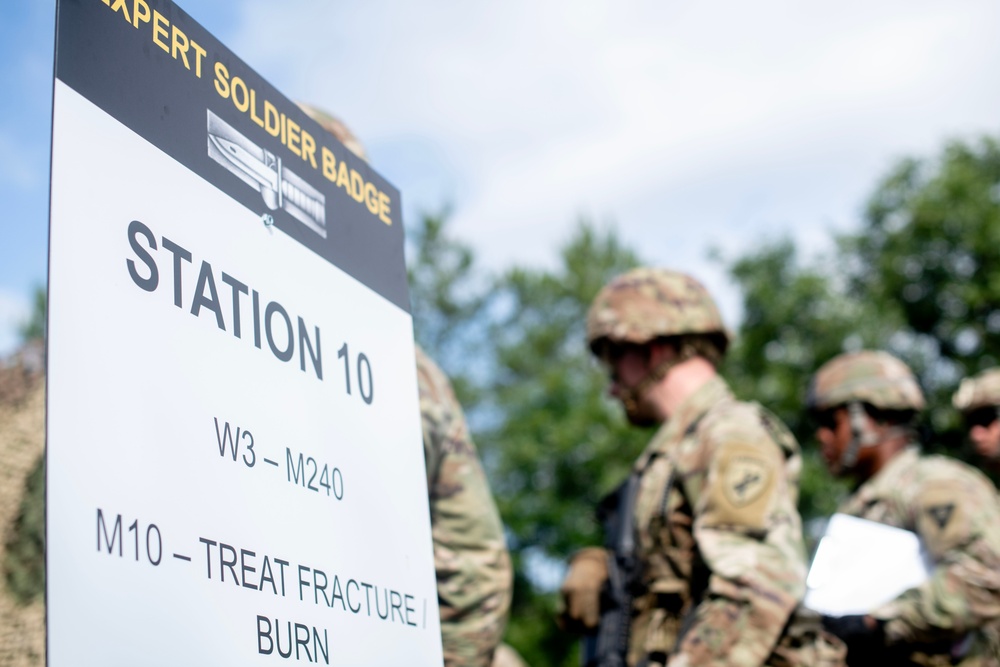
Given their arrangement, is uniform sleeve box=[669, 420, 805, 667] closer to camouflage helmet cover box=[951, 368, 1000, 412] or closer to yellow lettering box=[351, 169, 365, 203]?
yellow lettering box=[351, 169, 365, 203]

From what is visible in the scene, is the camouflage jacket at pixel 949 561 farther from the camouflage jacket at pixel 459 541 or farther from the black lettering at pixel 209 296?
the black lettering at pixel 209 296

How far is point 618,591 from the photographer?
3.82m

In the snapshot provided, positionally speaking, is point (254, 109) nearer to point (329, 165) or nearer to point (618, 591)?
point (329, 165)

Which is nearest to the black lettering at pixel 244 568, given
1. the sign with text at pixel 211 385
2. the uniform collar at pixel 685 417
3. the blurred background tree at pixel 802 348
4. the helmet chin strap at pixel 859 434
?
the sign with text at pixel 211 385

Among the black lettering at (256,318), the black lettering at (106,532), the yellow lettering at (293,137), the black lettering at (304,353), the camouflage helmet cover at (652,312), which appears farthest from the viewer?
the camouflage helmet cover at (652,312)

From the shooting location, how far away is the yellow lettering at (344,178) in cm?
221

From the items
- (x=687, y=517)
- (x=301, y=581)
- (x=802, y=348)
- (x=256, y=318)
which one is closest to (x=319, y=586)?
(x=301, y=581)

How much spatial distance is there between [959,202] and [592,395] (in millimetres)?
9960

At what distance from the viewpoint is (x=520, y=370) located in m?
35.8

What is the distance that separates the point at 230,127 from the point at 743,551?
2.09m

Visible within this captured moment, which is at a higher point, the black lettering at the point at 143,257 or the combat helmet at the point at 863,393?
the combat helmet at the point at 863,393

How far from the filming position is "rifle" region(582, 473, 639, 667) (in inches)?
148

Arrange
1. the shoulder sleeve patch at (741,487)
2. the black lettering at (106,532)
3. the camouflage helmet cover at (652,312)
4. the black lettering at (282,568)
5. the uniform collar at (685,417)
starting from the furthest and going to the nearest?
the camouflage helmet cover at (652,312), the uniform collar at (685,417), the shoulder sleeve patch at (741,487), the black lettering at (282,568), the black lettering at (106,532)

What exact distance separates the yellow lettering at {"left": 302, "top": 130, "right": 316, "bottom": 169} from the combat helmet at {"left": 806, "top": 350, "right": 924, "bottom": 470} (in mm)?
3989
